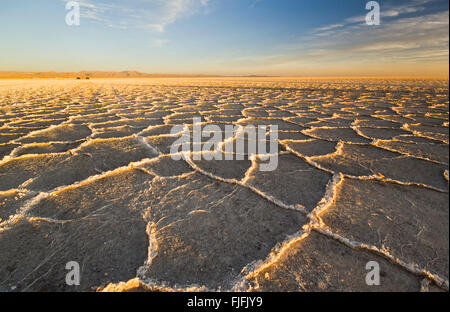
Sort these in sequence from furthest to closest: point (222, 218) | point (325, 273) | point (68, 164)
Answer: point (68, 164), point (222, 218), point (325, 273)

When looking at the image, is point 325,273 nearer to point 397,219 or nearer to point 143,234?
point 397,219

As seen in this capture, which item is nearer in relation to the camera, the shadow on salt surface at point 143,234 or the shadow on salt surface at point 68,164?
the shadow on salt surface at point 143,234

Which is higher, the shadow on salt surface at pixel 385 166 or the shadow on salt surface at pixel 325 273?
the shadow on salt surface at pixel 385 166

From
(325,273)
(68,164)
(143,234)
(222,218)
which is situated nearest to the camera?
(325,273)

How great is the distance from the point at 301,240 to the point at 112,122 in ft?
9.63

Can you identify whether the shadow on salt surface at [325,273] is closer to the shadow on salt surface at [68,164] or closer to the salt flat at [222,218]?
the salt flat at [222,218]

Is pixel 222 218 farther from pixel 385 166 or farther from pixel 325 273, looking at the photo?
pixel 385 166

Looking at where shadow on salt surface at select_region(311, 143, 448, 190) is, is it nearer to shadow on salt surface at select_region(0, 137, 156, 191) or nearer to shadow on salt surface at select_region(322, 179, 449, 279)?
shadow on salt surface at select_region(322, 179, 449, 279)

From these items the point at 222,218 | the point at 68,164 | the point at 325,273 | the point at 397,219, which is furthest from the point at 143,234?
the point at 397,219

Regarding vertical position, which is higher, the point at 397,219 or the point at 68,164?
the point at 68,164

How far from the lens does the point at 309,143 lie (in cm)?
232

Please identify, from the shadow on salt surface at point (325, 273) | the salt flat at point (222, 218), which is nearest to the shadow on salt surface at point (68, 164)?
the salt flat at point (222, 218)

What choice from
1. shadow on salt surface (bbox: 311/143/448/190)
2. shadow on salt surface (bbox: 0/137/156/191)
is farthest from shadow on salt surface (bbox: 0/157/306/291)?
shadow on salt surface (bbox: 311/143/448/190)

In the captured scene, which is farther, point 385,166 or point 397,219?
point 385,166
